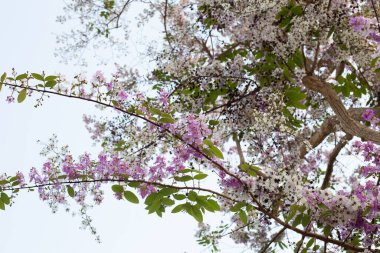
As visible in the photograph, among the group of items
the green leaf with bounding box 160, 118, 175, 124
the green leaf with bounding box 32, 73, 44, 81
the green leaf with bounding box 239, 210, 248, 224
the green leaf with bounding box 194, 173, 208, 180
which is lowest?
the green leaf with bounding box 239, 210, 248, 224

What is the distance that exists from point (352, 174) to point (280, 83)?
2.84 m

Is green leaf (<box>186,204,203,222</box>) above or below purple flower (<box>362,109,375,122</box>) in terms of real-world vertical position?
below

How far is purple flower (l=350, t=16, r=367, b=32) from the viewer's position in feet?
11.9

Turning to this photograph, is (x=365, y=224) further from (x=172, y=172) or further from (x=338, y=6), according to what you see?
(x=338, y=6)

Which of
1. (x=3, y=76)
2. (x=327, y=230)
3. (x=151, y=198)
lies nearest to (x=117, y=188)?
(x=151, y=198)

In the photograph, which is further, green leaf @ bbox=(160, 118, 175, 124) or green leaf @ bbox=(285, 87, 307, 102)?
green leaf @ bbox=(285, 87, 307, 102)

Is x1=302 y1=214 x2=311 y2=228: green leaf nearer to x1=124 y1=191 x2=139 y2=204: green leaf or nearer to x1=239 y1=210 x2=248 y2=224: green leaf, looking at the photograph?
x1=239 y1=210 x2=248 y2=224: green leaf

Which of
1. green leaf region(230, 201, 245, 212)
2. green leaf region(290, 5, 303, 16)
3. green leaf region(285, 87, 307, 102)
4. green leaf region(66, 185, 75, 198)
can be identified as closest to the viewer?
green leaf region(230, 201, 245, 212)

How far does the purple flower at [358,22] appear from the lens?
362 cm

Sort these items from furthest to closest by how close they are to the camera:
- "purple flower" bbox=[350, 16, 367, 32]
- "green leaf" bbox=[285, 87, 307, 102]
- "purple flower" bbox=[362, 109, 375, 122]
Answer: "purple flower" bbox=[362, 109, 375, 122] < "purple flower" bbox=[350, 16, 367, 32] < "green leaf" bbox=[285, 87, 307, 102]

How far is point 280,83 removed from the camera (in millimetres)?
3820

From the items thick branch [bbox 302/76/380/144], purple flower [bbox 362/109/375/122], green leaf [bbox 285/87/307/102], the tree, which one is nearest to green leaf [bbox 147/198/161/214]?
the tree

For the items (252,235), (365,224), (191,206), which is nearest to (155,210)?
(191,206)

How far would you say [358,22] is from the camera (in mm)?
3631
